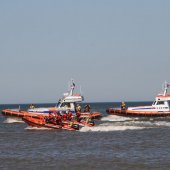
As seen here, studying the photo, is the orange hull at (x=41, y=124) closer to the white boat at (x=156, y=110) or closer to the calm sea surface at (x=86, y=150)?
the calm sea surface at (x=86, y=150)

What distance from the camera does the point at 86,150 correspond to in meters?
30.8

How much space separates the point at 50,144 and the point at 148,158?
8979mm

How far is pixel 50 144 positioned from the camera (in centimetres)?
3431

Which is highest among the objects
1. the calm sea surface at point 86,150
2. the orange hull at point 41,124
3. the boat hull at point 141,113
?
the boat hull at point 141,113

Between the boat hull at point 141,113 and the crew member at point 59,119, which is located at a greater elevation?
the boat hull at point 141,113

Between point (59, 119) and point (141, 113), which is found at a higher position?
point (141, 113)

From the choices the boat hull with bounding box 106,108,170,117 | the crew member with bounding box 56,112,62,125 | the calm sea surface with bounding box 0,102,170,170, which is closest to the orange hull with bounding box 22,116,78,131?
the crew member with bounding box 56,112,62,125

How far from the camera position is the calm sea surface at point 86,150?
82.7 ft

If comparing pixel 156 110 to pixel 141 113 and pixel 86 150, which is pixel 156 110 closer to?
pixel 141 113

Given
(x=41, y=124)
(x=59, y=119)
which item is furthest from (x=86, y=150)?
(x=41, y=124)

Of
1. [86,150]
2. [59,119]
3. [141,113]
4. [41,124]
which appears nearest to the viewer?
[86,150]

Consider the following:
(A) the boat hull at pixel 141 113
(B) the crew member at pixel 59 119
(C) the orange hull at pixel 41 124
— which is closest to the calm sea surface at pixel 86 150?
(C) the orange hull at pixel 41 124

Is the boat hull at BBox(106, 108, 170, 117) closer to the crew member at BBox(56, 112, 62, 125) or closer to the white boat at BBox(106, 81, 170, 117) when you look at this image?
the white boat at BBox(106, 81, 170, 117)

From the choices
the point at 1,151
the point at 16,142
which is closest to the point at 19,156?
the point at 1,151
